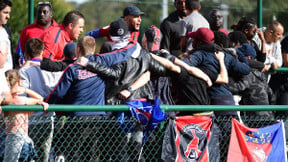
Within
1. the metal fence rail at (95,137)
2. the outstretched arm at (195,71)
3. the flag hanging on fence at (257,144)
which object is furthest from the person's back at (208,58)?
the metal fence rail at (95,137)

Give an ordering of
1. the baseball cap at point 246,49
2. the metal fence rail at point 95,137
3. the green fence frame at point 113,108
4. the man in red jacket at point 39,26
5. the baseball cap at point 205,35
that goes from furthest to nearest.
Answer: the baseball cap at point 246,49 → the man in red jacket at point 39,26 → the baseball cap at point 205,35 → the metal fence rail at point 95,137 → the green fence frame at point 113,108

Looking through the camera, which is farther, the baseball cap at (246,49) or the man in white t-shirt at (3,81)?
the baseball cap at (246,49)

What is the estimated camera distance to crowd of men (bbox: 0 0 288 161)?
232 inches

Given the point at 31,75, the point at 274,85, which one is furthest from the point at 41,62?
the point at 274,85

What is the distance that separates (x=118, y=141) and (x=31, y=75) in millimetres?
1158

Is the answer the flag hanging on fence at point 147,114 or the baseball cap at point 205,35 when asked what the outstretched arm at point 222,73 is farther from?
the flag hanging on fence at point 147,114

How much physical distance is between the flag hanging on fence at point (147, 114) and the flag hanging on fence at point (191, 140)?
0.23m

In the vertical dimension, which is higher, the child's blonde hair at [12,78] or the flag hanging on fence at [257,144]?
the child's blonde hair at [12,78]

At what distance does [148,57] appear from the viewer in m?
6.09

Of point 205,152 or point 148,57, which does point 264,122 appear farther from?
point 148,57

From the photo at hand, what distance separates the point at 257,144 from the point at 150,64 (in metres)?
1.57

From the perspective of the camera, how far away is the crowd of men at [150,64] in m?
5.88

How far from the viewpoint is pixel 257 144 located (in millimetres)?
6605

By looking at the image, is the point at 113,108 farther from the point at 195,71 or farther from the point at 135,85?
the point at 195,71
